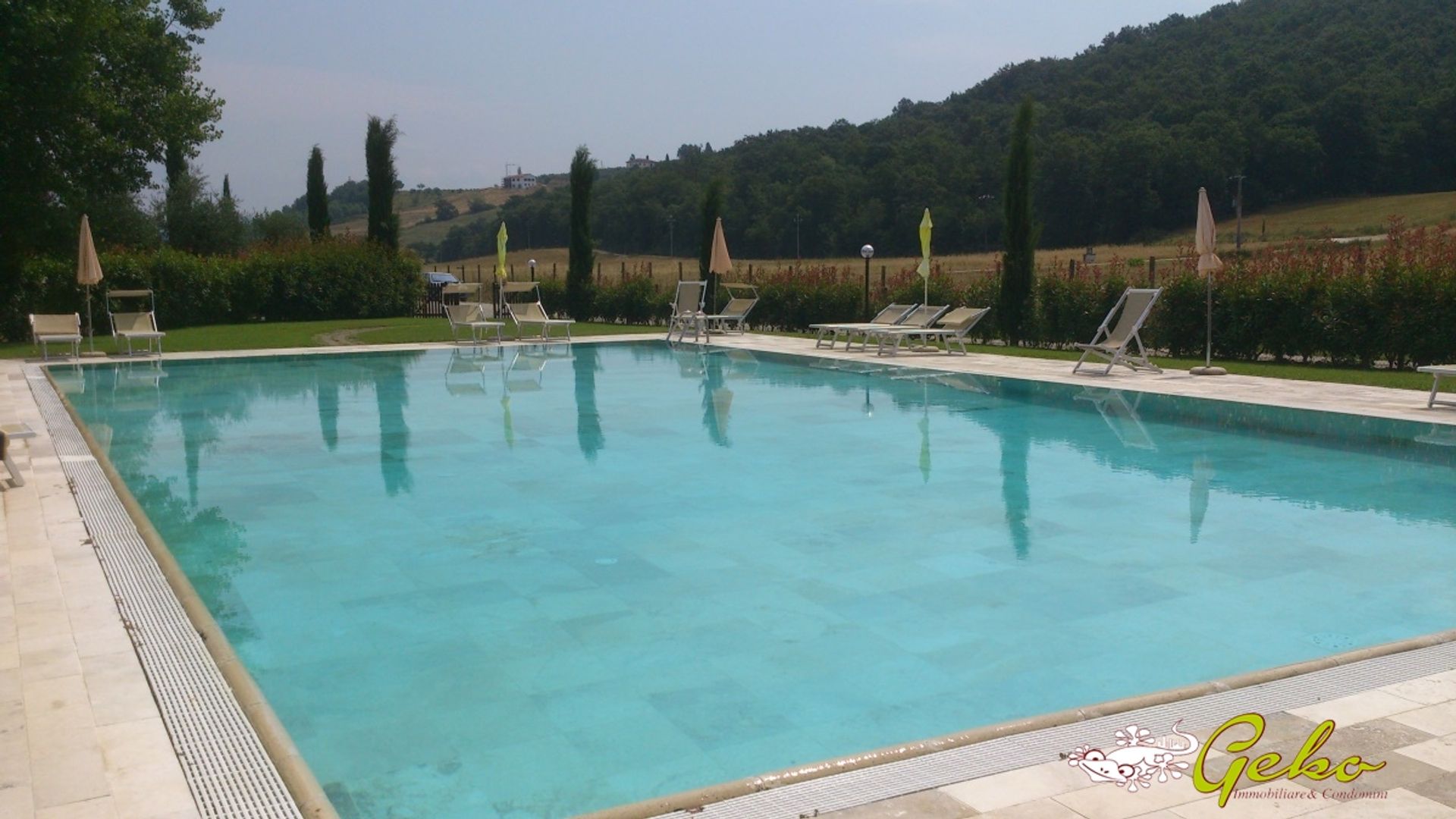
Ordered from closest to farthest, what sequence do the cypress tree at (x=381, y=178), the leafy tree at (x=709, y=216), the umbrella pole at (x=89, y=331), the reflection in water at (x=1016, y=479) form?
the reflection in water at (x=1016, y=479)
the umbrella pole at (x=89, y=331)
the leafy tree at (x=709, y=216)
the cypress tree at (x=381, y=178)

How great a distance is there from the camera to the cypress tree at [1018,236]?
54.3 feet

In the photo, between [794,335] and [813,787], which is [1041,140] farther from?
[813,787]

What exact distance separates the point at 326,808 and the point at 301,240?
24.6 meters

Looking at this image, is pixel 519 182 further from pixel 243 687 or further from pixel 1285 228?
pixel 243 687

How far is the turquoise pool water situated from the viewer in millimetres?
3514

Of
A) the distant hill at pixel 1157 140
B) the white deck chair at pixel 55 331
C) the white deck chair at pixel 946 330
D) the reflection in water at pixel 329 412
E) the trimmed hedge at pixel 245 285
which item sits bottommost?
the reflection in water at pixel 329 412

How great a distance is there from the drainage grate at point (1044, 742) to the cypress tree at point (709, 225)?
60.4 ft

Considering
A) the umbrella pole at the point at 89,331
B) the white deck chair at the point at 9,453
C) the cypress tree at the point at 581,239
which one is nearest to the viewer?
the white deck chair at the point at 9,453

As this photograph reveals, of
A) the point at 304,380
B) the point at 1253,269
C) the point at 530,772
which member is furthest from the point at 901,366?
the point at 530,772

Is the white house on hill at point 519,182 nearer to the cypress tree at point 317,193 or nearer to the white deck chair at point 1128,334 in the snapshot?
the cypress tree at point 317,193

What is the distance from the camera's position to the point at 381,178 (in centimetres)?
2716

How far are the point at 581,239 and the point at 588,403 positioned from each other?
14.8 m

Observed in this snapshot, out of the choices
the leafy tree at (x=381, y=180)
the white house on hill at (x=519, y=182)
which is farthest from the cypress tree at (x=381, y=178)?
the white house on hill at (x=519, y=182)

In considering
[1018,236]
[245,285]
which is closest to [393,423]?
[1018,236]
